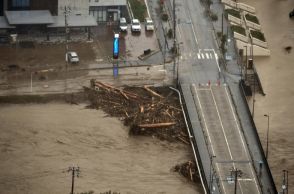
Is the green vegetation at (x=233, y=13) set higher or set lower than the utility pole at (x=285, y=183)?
higher

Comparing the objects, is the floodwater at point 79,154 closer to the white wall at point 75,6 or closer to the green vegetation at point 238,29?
the white wall at point 75,6

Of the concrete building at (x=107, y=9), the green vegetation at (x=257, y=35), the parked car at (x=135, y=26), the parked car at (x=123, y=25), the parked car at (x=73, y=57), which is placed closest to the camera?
the parked car at (x=73, y=57)

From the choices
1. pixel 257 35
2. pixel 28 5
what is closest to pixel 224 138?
pixel 257 35

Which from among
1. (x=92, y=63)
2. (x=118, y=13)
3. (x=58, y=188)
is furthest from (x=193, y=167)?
(x=118, y=13)

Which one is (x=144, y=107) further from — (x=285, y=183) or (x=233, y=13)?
(x=233, y=13)

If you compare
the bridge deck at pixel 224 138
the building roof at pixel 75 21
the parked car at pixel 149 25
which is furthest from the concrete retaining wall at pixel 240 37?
the building roof at pixel 75 21

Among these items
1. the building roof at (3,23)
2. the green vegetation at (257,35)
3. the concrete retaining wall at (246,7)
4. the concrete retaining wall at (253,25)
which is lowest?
the green vegetation at (257,35)

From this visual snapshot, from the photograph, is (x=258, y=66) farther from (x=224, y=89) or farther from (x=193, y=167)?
(x=193, y=167)
